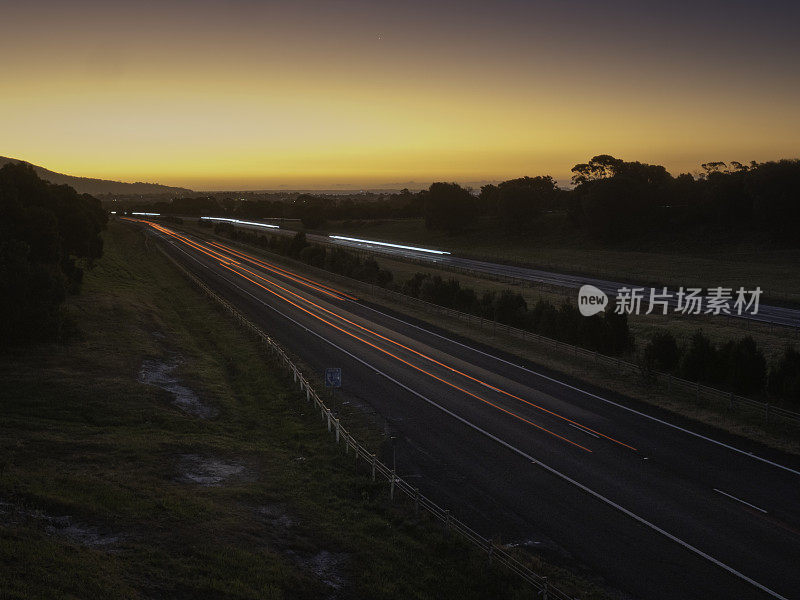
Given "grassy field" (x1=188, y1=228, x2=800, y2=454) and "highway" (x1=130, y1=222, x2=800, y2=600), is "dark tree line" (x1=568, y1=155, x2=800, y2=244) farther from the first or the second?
"highway" (x1=130, y1=222, x2=800, y2=600)

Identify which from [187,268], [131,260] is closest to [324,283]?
[187,268]

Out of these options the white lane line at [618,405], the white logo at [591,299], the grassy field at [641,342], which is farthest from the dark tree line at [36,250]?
the white logo at [591,299]

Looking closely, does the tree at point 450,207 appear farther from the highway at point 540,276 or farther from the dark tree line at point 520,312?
the dark tree line at point 520,312

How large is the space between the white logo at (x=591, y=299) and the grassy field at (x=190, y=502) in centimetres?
2862

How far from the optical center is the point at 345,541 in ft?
50.7

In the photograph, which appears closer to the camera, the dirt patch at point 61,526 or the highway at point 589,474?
the dirt patch at point 61,526

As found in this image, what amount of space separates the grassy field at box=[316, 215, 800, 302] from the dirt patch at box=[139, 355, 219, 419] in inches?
1984

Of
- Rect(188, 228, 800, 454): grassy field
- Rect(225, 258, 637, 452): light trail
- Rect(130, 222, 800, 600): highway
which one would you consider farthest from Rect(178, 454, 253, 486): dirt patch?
Rect(188, 228, 800, 454): grassy field

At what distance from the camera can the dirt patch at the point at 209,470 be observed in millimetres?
18656

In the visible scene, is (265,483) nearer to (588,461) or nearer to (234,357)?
(588,461)

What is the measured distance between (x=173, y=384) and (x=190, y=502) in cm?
1550

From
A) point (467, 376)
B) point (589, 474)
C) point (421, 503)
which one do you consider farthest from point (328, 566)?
point (467, 376)

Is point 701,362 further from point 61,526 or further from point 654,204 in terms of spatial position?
point 654,204

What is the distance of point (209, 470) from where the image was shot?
19625 millimetres
